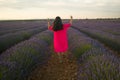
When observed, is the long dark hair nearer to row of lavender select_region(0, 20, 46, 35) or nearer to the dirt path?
the dirt path

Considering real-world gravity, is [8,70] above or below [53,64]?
above

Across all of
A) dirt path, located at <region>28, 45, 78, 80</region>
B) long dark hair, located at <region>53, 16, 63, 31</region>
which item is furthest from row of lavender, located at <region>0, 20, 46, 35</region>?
dirt path, located at <region>28, 45, 78, 80</region>

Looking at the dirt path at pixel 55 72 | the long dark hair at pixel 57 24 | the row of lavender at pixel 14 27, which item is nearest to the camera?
the dirt path at pixel 55 72

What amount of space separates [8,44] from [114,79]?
7.73 m

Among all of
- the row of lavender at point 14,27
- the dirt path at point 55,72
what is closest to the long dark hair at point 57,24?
the dirt path at point 55,72

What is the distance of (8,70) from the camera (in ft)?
10.4

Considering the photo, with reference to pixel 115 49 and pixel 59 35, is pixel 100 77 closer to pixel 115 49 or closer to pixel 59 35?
pixel 59 35

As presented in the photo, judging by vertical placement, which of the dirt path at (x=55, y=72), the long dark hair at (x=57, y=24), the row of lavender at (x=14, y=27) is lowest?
the row of lavender at (x=14, y=27)

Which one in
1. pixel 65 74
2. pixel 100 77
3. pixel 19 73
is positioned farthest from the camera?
pixel 65 74

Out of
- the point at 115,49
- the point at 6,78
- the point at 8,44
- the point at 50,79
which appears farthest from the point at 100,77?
the point at 8,44

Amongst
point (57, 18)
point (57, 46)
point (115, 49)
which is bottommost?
point (115, 49)

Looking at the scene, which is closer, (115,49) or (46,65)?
(46,65)

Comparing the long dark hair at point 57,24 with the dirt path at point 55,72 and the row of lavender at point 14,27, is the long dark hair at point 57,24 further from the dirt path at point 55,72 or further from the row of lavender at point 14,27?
the row of lavender at point 14,27

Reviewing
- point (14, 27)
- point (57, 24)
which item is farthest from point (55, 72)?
point (14, 27)
